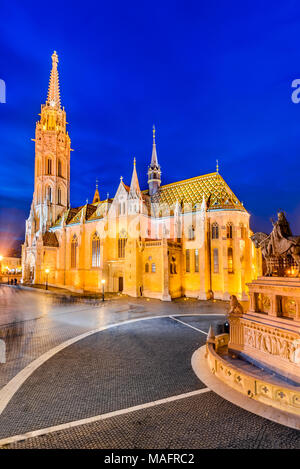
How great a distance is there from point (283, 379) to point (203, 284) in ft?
81.8

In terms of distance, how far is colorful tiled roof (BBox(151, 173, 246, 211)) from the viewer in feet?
115

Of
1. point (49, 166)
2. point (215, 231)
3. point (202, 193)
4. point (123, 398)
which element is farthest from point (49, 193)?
point (123, 398)

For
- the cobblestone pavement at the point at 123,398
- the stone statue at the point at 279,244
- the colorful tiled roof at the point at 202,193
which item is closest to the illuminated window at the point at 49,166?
the colorful tiled roof at the point at 202,193

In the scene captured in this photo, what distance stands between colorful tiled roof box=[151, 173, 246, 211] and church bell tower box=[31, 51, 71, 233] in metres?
22.3

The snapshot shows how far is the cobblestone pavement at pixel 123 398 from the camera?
19.4ft

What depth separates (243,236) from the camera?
114 feet

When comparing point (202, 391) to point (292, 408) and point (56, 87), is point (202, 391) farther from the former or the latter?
point (56, 87)

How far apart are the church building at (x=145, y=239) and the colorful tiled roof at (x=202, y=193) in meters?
0.15

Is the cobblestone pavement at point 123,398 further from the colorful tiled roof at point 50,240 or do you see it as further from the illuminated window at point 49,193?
the illuminated window at point 49,193

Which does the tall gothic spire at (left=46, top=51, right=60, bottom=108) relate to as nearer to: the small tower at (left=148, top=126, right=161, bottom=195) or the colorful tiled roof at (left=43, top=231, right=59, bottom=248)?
the small tower at (left=148, top=126, right=161, bottom=195)

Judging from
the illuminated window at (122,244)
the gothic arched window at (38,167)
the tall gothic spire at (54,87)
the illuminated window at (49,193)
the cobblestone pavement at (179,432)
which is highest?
the tall gothic spire at (54,87)

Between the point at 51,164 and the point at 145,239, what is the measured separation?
105ft

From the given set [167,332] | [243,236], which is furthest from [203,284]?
[167,332]
